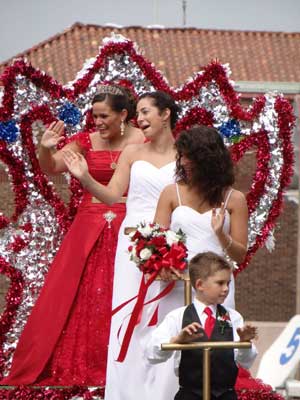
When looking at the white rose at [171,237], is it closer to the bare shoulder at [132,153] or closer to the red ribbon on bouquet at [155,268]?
the red ribbon on bouquet at [155,268]

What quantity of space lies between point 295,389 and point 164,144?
174 cm

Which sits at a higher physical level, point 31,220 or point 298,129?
point 298,129

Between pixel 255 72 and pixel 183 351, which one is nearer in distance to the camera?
pixel 183 351

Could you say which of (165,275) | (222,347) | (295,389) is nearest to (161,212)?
(165,275)

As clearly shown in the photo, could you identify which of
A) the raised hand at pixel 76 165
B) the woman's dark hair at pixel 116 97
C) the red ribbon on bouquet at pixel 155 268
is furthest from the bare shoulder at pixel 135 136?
the red ribbon on bouquet at pixel 155 268

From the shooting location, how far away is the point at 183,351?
5.55 metres

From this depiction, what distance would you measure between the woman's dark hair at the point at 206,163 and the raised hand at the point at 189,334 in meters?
1.17

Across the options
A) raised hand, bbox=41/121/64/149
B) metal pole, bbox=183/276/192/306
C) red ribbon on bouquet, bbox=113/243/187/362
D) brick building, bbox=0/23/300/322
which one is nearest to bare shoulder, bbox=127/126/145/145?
raised hand, bbox=41/121/64/149

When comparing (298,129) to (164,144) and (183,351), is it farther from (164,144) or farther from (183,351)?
(183,351)

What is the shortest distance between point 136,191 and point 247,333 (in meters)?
2.05

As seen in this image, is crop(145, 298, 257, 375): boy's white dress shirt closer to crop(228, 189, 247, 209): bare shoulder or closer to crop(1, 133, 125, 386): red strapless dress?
crop(228, 189, 247, 209): bare shoulder

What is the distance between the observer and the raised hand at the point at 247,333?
17.0ft

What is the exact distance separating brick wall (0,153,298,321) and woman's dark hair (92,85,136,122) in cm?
1407

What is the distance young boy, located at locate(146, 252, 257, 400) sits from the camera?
5.50m
